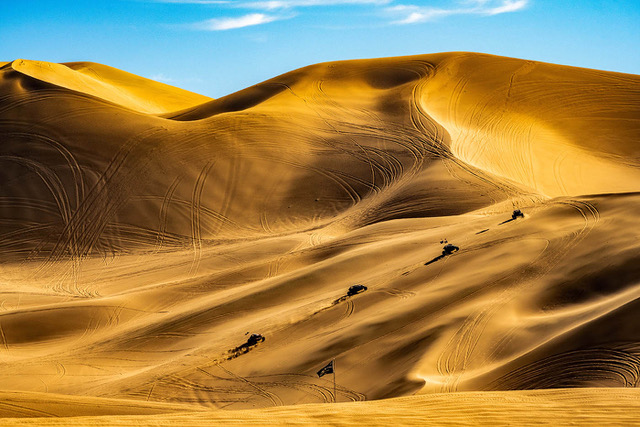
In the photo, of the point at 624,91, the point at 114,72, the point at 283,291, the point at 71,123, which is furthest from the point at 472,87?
the point at 114,72

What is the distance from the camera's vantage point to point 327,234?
26.3 meters

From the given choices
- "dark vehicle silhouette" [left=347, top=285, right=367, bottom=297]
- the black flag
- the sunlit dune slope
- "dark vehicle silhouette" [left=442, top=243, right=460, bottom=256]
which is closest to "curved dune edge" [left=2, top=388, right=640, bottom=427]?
the black flag

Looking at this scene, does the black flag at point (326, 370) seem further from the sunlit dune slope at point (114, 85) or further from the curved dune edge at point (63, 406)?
the sunlit dune slope at point (114, 85)

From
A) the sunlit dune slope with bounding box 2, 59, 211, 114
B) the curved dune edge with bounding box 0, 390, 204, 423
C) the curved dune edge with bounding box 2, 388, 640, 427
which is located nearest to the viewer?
the curved dune edge with bounding box 2, 388, 640, 427

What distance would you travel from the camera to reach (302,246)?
81.4ft

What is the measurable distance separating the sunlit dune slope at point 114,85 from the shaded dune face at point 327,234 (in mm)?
457

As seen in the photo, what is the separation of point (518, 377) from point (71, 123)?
A: 29.0m

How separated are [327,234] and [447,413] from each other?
17.9m

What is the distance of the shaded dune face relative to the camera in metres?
13.8

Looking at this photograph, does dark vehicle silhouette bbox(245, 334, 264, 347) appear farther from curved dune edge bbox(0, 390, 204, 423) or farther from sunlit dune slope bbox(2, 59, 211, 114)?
sunlit dune slope bbox(2, 59, 211, 114)

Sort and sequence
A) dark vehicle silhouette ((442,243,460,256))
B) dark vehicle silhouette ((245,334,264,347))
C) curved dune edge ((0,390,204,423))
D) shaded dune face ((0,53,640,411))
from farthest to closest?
dark vehicle silhouette ((442,243,460,256))
dark vehicle silhouette ((245,334,264,347))
shaded dune face ((0,53,640,411))
curved dune edge ((0,390,204,423))

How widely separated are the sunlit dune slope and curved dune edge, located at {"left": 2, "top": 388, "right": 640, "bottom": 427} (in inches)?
1287

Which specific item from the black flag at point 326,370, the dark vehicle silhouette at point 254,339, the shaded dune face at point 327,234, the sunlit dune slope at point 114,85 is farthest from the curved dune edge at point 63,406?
the sunlit dune slope at point 114,85

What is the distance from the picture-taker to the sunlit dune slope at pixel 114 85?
40.5 m
